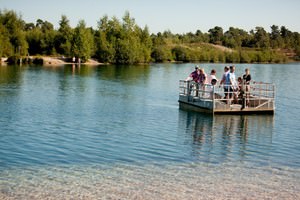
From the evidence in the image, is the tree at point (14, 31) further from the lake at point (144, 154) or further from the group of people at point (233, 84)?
the group of people at point (233, 84)

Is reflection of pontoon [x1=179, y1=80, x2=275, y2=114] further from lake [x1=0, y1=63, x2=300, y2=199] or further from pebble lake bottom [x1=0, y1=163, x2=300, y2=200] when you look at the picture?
pebble lake bottom [x1=0, y1=163, x2=300, y2=200]

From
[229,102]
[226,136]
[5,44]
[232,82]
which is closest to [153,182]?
[226,136]

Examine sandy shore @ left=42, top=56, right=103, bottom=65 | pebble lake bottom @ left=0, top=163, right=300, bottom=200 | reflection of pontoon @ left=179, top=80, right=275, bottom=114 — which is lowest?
pebble lake bottom @ left=0, top=163, right=300, bottom=200

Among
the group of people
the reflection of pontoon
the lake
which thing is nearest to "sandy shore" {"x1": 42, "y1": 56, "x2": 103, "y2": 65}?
the lake

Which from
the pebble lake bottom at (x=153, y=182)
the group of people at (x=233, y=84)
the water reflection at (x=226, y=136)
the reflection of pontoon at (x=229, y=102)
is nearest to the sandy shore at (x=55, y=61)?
the reflection of pontoon at (x=229, y=102)

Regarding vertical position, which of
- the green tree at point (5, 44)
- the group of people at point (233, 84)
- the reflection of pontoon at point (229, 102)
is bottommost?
the reflection of pontoon at point (229, 102)

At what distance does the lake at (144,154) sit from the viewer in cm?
1458

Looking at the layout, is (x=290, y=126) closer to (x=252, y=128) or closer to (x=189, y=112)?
(x=252, y=128)

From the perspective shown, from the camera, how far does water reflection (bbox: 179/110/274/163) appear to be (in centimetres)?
2000

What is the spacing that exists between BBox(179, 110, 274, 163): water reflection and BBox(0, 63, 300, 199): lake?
2.0 inches

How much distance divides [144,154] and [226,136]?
660 centimetres

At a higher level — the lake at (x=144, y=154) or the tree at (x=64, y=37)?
the tree at (x=64, y=37)

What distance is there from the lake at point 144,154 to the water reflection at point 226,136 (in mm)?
52

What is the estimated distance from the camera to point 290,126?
2825 centimetres
